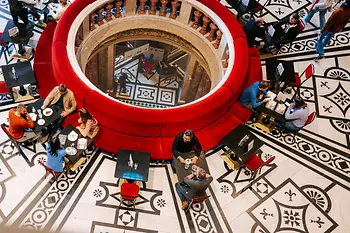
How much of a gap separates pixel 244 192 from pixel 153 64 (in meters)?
6.12

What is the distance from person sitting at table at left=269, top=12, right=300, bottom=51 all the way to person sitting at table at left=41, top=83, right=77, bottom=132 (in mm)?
4816

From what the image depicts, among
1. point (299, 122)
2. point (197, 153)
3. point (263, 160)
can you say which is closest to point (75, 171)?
point (197, 153)

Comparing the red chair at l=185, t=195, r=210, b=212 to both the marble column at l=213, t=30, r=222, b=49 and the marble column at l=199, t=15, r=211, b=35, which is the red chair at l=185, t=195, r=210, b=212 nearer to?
the marble column at l=213, t=30, r=222, b=49

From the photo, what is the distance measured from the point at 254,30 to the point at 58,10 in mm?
4493

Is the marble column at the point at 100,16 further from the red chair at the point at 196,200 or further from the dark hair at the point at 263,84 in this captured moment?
the red chair at the point at 196,200

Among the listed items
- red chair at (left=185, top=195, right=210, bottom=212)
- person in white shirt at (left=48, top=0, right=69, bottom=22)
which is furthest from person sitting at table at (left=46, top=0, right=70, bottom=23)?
red chair at (left=185, top=195, right=210, bottom=212)

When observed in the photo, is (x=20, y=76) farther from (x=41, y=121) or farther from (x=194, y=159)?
(x=194, y=159)

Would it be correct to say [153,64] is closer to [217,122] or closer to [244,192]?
[217,122]

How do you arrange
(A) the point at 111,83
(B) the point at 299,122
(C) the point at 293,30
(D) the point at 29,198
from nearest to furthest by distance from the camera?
(D) the point at 29,198
(B) the point at 299,122
(C) the point at 293,30
(A) the point at 111,83

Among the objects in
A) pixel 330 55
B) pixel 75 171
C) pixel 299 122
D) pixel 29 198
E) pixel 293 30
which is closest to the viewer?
pixel 29 198

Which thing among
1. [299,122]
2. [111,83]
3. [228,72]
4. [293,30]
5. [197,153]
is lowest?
[197,153]

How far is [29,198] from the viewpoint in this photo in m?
6.95

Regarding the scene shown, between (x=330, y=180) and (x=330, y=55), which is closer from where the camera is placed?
(x=330, y=180)

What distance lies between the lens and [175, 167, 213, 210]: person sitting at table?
6430 millimetres
